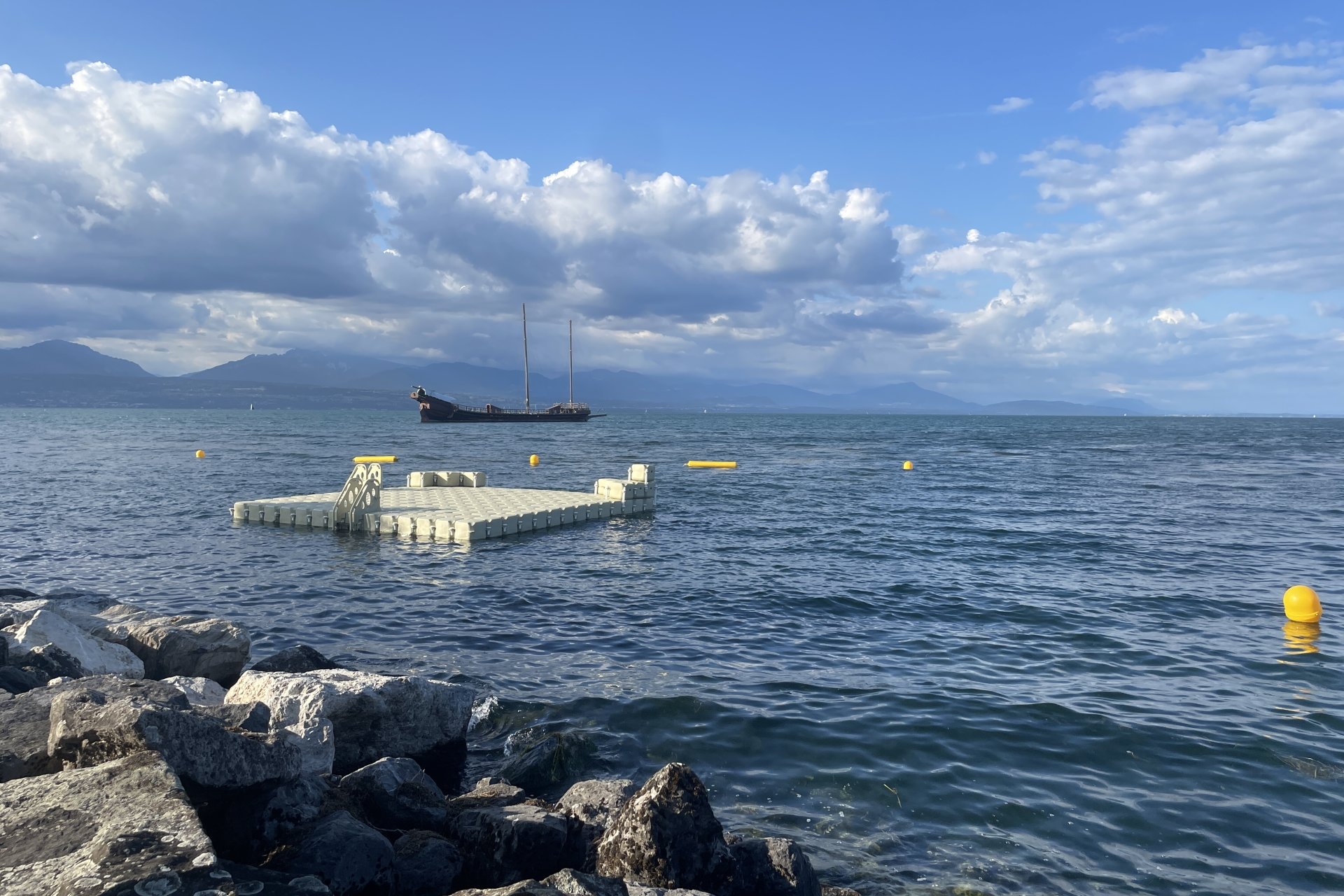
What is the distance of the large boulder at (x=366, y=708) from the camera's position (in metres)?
8.64

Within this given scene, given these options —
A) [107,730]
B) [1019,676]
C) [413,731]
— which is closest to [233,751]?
[107,730]

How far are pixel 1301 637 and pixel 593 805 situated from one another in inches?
565

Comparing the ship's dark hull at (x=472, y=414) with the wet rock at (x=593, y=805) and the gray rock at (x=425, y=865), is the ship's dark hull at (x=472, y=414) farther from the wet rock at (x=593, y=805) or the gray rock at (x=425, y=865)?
the gray rock at (x=425, y=865)

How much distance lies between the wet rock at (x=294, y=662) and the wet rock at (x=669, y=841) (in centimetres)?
617

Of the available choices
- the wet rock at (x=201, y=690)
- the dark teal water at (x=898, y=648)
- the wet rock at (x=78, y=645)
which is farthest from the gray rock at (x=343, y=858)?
the wet rock at (x=78, y=645)

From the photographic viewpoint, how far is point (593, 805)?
750cm

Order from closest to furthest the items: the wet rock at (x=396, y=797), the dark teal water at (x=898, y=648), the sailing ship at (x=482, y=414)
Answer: the wet rock at (x=396, y=797)
the dark teal water at (x=898, y=648)
the sailing ship at (x=482, y=414)

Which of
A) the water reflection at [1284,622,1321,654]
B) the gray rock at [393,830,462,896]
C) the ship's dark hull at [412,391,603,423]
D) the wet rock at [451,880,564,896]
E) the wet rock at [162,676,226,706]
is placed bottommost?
the water reflection at [1284,622,1321,654]

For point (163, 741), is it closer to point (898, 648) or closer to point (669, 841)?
point (669, 841)

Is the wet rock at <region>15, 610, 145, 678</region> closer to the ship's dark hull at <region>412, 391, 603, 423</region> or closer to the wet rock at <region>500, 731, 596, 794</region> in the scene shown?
the wet rock at <region>500, 731, 596, 794</region>

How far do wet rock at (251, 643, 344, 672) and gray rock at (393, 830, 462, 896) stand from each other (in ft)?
16.5

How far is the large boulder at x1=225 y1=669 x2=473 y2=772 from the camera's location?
8.64m

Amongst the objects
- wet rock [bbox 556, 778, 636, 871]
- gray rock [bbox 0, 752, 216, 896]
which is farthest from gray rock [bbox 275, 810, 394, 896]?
wet rock [bbox 556, 778, 636, 871]

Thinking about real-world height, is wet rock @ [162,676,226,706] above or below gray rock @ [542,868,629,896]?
below
